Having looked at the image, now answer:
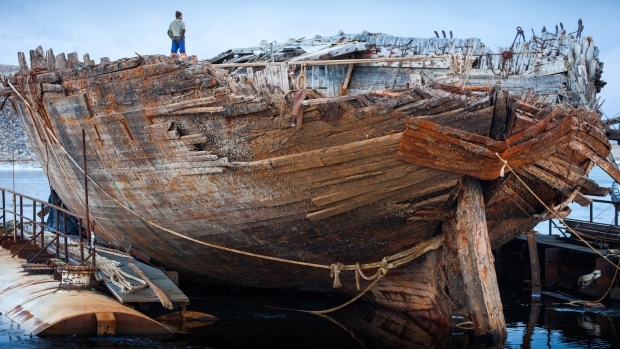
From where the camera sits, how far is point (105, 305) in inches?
357

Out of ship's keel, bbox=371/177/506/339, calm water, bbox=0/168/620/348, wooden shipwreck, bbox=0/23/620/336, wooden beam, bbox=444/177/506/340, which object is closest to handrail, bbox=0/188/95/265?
wooden shipwreck, bbox=0/23/620/336

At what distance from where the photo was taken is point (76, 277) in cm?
977

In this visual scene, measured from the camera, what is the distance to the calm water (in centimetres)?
898

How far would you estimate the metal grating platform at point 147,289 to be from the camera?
31.5ft

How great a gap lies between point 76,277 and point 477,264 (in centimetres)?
505

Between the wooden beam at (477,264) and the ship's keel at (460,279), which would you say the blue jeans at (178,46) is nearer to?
the ship's keel at (460,279)

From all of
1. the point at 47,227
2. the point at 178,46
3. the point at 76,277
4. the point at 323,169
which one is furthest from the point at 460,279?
the point at 47,227

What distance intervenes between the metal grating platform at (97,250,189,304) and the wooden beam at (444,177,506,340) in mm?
3708

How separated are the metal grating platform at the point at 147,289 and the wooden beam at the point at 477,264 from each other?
12.2ft

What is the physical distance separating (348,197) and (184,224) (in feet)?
9.00

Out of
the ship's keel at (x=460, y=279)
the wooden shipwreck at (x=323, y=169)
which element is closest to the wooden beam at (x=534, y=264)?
the wooden shipwreck at (x=323, y=169)

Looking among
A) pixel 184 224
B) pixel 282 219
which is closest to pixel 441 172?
pixel 282 219

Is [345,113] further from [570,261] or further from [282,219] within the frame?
[570,261]

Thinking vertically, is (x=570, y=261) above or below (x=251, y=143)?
below
